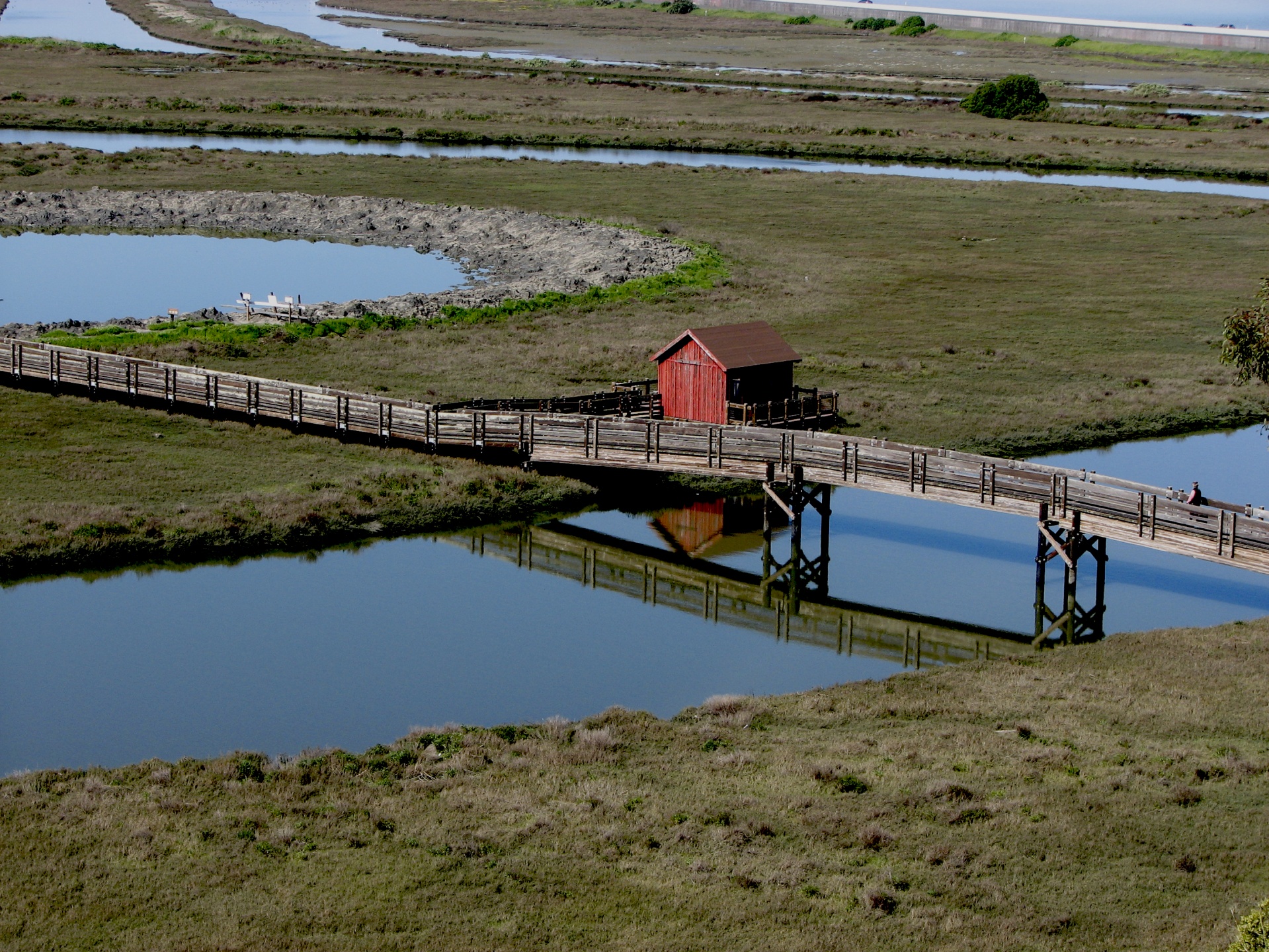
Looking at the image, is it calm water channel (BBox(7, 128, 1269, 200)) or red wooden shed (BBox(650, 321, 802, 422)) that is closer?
red wooden shed (BBox(650, 321, 802, 422))

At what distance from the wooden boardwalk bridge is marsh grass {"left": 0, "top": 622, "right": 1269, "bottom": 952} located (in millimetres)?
5588

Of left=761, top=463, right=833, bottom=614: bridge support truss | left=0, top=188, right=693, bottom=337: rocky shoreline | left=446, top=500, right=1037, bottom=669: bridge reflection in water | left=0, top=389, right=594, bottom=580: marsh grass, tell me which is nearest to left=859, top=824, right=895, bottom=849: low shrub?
left=446, top=500, right=1037, bottom=669: bridge reflection in water

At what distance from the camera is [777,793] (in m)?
25.5

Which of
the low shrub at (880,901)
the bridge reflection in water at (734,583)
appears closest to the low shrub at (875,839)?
the low shrub at (880,901)

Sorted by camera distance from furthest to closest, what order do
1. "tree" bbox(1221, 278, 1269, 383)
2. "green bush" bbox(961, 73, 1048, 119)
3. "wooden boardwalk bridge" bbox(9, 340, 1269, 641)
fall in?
1. "green bush" bbox(961, 73, 1048, 119)
2. "tree" bbox(1221, 278, 1269, 383)
3. "wooden boardwalk bridge" bbox(9, 340, 1269, 641)

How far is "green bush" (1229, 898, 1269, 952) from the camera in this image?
16.4 meters

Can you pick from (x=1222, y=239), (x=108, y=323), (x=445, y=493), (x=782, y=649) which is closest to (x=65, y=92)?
(x=108, y=323)

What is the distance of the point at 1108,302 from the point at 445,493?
40.7 metres

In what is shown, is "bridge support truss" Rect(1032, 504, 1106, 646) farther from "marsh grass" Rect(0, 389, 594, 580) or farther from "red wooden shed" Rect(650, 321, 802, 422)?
"marsh grass" Rect(0, 389, 594, 580)

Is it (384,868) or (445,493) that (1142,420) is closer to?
(445,493)

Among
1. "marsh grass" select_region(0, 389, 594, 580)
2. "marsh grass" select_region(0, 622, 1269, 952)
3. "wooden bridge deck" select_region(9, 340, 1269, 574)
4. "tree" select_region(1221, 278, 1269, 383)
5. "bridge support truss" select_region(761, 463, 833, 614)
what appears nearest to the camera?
"marsh grass" select_region(0, 622, 1269, 952)

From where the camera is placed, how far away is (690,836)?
23.7m

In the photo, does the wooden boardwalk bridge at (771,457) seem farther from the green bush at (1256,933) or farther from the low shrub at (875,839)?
the green bush at (1256,933)

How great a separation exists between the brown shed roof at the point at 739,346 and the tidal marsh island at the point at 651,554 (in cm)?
16
